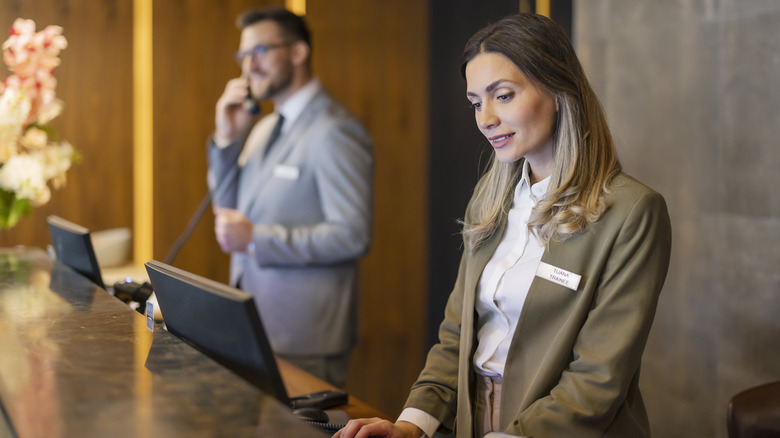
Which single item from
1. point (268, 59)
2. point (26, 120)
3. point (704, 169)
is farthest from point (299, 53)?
point (704, 169)

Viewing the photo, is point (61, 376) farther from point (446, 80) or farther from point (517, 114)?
point (446, 80)

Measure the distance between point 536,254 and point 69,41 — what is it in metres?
3.23

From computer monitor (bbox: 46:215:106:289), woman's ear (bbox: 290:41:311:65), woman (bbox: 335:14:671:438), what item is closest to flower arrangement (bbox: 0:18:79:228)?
computer monitor (bbox: 46:215:106:289)

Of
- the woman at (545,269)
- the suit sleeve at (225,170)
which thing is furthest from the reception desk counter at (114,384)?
the suit sleeve at (225,170)

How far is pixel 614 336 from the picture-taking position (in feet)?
4.56

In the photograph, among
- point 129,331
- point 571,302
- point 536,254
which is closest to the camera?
point 129,331

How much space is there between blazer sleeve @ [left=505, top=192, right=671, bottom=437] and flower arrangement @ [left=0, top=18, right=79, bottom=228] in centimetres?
153

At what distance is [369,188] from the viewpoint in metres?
2.95

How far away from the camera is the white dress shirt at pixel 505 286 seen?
1562 mm

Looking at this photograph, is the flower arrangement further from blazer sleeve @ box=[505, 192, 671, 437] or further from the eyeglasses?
blazer sleeve @ box=[505, 192, 671, 437]

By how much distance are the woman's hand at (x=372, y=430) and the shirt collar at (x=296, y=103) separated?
1779 millimetres

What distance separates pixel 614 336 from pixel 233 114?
2.28m

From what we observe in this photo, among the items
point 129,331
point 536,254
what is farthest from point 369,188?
point 129,331

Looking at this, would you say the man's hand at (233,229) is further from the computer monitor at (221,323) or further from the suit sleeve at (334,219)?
the computer monitor at (221,323)
